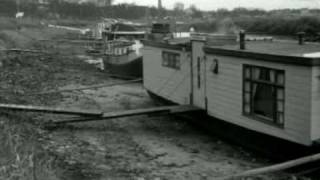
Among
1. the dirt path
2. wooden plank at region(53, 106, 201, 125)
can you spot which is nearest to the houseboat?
wooden plank at region(53, 106, 201, 125)

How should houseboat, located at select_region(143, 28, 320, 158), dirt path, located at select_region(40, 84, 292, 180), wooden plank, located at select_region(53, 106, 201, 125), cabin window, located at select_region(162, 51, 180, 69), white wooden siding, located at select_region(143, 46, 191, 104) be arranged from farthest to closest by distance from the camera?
cabin window, located at select_region(162, 51, 180, 69) → white wooden siding, located at select_region(143, 46, 191, 104) → wooden plank, located at select_region(53, 106, 201, 125) → dirt path, located at select_region(40, 84, 292, 180) → houseboat, located at select_region(143, 28, 320, 158)

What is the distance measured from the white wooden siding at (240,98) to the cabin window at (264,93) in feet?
0.56

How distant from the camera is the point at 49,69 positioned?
95.4 feet

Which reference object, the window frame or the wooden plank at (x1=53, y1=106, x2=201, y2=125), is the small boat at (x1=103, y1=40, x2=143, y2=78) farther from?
the wooden plank at (x1=53, y1=106, x2=201, y2=125)

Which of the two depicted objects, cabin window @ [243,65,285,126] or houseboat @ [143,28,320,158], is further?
cabin window @ [243,65,285,126]

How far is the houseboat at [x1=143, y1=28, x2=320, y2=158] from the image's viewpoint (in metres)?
10.6

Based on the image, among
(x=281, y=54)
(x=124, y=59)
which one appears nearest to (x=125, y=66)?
(x=124, y=59)

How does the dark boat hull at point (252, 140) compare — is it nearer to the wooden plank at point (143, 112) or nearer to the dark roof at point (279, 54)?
the wooden plank at point (143, 112)

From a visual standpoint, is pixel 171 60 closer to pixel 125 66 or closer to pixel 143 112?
pixel 143 112

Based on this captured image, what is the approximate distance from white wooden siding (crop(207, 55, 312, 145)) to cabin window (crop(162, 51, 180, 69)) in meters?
2.27

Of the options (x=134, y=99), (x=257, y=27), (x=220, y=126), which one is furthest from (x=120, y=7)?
(x=220, y=126)

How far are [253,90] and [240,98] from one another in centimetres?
61

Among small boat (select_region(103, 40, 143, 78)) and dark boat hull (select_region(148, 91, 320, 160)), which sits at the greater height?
small boat (select_region(103, 40, 143, 78))

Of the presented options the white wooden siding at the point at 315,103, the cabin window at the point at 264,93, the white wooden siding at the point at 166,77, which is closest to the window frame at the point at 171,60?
the white wooden siding at the point at 166,77
